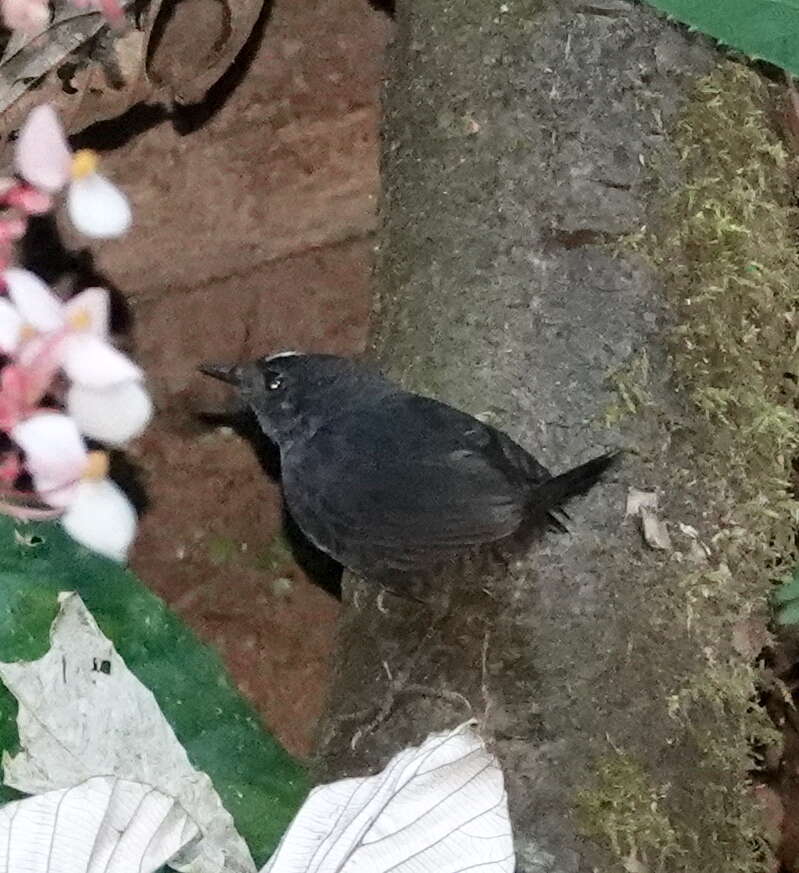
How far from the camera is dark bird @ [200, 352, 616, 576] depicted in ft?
3.49

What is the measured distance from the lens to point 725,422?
3.76ft

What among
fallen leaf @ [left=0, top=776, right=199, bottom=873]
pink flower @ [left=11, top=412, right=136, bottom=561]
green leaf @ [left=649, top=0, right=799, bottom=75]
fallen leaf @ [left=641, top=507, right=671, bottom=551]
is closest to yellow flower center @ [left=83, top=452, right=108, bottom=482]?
pink flower @ [left=11, top=412, right=136, bottom=561]

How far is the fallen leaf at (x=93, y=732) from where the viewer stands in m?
0.96

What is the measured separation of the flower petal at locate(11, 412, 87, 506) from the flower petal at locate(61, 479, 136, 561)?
0.01 m

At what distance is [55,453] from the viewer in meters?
0.91

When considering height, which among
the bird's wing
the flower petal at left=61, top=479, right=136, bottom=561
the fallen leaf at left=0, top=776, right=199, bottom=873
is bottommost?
the bird's wing

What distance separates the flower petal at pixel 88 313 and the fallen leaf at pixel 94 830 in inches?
11.6

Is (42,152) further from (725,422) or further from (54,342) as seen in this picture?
(725,422)

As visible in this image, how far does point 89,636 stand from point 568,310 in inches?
18.1

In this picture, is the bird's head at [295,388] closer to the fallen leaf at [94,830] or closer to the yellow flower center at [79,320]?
the yellow flower center at [79,320]

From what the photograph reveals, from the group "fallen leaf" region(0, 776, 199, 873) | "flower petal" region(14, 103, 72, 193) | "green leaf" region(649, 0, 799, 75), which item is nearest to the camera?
"fallen leaf" region(0, 776, 199, 873)

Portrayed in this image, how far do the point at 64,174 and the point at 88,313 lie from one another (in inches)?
4.3

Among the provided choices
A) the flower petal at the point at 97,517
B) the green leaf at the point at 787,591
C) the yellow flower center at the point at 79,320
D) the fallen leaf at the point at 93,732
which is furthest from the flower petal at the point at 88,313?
the green leaf at the point at 787,591

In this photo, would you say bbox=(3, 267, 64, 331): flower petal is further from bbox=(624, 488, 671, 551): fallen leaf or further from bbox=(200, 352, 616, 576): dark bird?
bbox=(624, 488, 671, 551): fallen leaf
